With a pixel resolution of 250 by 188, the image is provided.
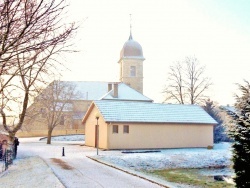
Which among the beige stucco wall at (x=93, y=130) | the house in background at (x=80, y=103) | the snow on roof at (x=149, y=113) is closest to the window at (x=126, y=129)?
the snow on roof at (x=149, y=113)

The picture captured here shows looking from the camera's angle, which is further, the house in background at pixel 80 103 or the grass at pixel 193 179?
the house in background at pixel 80 103

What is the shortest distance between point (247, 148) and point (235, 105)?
1432 millimetres

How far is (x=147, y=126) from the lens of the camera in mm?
34156

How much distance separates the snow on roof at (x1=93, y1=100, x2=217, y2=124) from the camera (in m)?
33.8

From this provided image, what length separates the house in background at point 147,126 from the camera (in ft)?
109

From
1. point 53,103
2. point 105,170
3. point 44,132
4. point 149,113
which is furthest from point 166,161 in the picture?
point 44,132

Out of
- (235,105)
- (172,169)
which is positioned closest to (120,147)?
(172,169)

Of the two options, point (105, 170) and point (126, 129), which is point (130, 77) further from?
point (105, 170)

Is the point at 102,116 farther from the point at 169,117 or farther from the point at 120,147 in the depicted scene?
the point at 169,117

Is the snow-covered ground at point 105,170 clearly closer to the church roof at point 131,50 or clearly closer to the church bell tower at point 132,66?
the church bell tower at point 132,66

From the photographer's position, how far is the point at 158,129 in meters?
34.7

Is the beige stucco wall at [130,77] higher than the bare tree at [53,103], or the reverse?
the beige stucco wall at [130,77]

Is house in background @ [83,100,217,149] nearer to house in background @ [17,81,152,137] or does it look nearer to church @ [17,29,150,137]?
house in background @ [17,81,152,137]

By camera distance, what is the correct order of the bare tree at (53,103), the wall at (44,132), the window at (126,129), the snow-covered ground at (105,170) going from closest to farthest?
1. the snow-covered ground at (105,170)
2. the window at (126,129)
3. the bare tree at (53,103)
4. the wall at (44,132)
